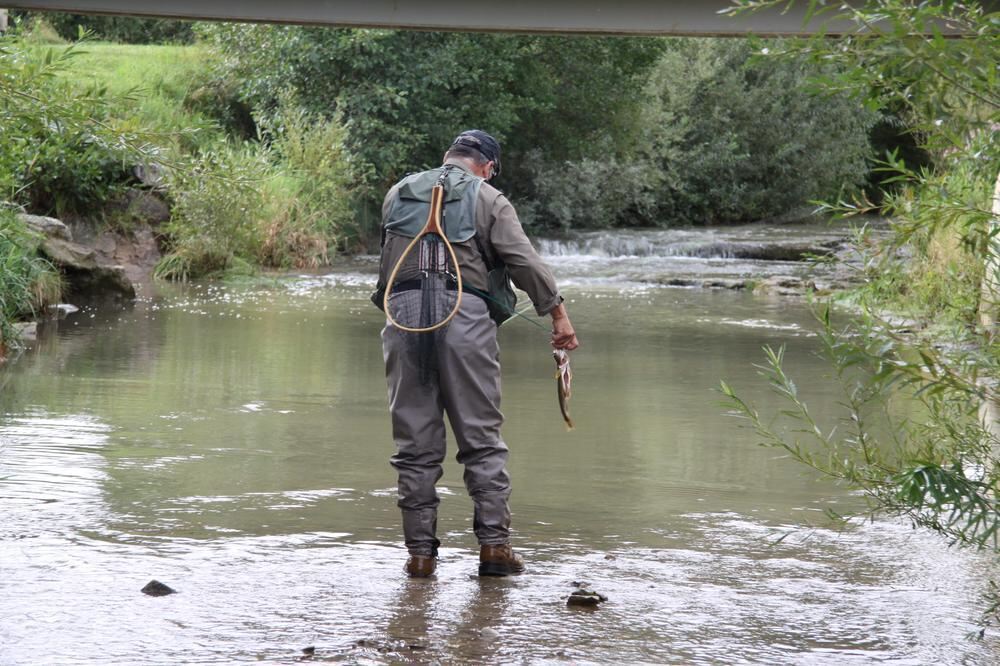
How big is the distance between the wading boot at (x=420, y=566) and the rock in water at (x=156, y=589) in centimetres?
90

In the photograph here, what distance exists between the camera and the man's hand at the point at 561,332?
5402mm

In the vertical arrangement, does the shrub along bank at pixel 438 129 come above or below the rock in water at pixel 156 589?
above

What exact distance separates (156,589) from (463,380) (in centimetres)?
138

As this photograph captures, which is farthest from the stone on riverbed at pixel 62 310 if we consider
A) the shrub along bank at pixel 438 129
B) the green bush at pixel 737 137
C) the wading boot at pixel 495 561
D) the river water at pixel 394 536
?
the green bush at pixel 737 137

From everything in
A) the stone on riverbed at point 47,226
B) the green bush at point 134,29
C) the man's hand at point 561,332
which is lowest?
the man's hand at point 561,332

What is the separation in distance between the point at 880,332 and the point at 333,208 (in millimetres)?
21524

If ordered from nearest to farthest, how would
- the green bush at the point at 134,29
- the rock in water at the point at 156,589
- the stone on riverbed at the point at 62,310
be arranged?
the rock in water at the point at 156,589
the stone on riverbed at the point at 62,310
the green bush at the point at 134,29


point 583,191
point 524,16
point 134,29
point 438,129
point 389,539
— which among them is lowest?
point 389,539

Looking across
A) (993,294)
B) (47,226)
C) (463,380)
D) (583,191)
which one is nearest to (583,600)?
(463,380)

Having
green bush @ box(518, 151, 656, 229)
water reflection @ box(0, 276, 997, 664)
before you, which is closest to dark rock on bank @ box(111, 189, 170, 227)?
green bush @ box(518, 151, 656, 229)

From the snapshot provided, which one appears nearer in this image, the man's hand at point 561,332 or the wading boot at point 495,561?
the wading boot at point 495,561

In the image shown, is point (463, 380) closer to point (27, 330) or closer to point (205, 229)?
point (27, 330)

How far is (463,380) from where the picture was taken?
208 inches

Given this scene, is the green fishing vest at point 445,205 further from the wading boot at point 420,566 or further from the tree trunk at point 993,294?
the tree trunk at point 993,294
